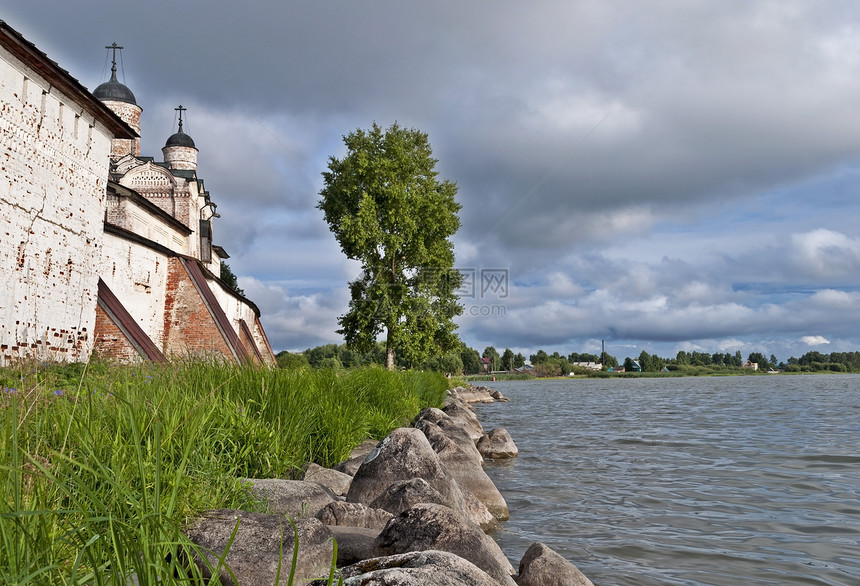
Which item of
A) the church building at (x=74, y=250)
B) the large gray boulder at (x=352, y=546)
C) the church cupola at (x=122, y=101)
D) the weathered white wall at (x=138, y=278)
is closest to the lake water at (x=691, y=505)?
the large gray boulder at (x=352, y=546)

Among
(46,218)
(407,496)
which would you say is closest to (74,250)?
(46,218)

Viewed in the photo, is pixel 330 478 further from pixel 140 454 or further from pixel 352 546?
pixel 140 454

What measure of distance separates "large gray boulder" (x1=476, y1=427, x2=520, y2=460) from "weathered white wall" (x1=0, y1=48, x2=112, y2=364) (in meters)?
8.38

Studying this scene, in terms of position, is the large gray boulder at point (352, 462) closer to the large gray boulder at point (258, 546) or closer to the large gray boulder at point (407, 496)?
the large gray boulder at point (407, 496)

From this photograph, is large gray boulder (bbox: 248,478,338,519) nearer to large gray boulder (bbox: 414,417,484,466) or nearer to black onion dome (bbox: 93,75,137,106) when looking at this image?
large gray boulder (bbox: 414,417,484,466)

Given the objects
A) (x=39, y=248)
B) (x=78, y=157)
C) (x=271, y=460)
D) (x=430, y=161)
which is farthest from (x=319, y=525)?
(x=430, y=161)

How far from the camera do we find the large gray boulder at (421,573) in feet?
8.02

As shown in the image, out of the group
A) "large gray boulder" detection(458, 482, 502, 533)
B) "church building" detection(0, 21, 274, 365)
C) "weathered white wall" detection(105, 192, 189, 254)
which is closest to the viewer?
"large gray boulder" detection(458, 482, 502, 533)

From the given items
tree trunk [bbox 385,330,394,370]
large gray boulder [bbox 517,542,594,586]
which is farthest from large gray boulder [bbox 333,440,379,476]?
tree trunk [bbox 385,330,394,370]

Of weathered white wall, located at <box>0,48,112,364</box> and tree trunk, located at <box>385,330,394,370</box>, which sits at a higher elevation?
weathered white wall, located at <box>0,48,112,364</box>

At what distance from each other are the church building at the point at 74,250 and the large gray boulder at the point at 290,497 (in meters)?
4.24

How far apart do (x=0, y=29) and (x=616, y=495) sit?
13.9 metres

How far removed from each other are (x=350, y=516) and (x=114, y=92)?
35.9 m

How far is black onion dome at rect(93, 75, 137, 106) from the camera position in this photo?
32.6 metres
